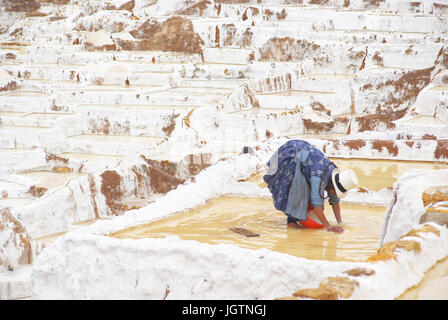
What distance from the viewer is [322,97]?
1320 cm

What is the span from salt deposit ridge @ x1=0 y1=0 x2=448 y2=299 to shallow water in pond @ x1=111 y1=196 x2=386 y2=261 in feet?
0.50

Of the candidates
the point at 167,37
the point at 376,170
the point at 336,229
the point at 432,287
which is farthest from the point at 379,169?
the point at 167,37

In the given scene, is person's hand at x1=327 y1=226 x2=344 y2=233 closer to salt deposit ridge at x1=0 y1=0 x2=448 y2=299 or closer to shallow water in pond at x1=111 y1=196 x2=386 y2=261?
shallow water in pond at x1=111 y1=196 x2=386 y2=261

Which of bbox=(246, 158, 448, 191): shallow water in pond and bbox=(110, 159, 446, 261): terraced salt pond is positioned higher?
bbox=(246, 158, 448, 191): shallow water in pond

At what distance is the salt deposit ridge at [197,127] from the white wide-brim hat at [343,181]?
0.35 m

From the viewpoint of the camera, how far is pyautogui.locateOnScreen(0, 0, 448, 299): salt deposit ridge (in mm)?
4082

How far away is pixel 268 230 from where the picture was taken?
209 inches

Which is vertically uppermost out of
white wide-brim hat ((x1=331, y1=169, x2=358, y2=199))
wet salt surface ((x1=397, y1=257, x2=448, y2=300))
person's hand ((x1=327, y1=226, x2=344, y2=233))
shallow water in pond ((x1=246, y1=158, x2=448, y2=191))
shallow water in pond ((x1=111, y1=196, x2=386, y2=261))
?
white wide-brim hat ((x1=331, y1=169, x2=358, y2=199))

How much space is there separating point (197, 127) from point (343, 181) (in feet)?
21.6

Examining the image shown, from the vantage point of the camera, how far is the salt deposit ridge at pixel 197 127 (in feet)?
13.4

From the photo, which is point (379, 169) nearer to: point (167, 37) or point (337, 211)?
point (337, 211)

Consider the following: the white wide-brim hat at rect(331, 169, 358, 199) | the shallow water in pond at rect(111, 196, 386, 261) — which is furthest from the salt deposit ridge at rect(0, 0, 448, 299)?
the white wide-brim hat at rect(331, 169, 358, 199)

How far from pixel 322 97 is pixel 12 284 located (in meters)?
8.48

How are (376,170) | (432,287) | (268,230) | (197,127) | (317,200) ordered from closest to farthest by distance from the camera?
(432,287), (317,200), (268,230), (376,170), (197,127)
